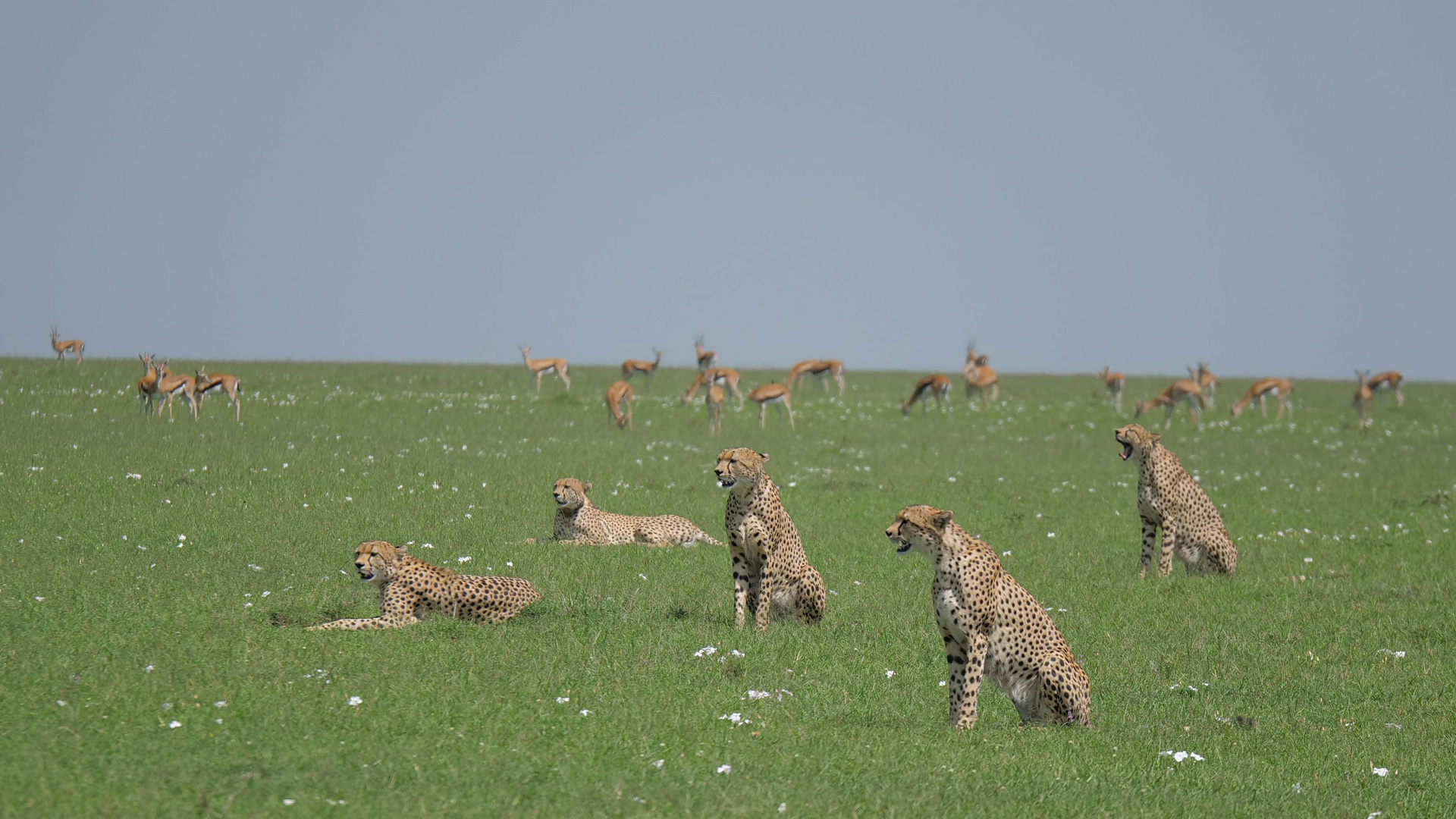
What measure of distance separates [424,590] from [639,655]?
7.51 ft

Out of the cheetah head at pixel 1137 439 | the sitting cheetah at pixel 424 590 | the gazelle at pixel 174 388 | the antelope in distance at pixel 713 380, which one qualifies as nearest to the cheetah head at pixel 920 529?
the sitting cheetah at pixel 424 590

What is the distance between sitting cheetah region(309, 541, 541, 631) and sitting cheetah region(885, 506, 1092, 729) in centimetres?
437

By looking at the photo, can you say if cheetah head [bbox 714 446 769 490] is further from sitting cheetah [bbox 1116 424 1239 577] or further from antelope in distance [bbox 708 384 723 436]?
antelope in distance [bbox 708 384 723 436]

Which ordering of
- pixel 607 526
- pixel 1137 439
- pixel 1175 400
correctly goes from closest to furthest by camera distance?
pixel 1137 439, pixel 607 526, pixel 1175 400

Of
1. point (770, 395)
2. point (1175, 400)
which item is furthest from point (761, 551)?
point (1175, 400)

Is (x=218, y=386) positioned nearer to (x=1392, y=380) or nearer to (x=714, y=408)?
(x=714, y=408)

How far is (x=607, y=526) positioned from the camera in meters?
16.9

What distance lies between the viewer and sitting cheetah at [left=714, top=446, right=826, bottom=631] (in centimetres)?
1199

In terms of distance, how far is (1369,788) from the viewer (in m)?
8.53

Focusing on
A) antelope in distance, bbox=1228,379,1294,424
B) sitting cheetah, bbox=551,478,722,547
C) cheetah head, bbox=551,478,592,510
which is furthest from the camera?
antelope in distance, bbox=1228,379,1294,424

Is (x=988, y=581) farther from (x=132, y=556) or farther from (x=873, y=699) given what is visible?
(x=132, y=556)

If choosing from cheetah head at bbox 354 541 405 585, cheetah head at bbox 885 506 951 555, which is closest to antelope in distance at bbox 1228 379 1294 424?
cheetah head at bbox 354 541 405 585

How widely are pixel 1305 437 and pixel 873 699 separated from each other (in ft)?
106

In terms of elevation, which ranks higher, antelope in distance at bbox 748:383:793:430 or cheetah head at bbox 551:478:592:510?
antelope in distance at bbox 748:383:793:430
